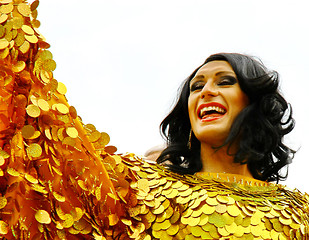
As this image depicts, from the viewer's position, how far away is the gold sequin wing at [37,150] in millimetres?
2912

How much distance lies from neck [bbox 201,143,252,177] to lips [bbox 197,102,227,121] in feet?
0.48

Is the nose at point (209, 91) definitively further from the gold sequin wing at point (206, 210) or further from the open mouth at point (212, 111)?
the gold sequin wing at point (206, 210)

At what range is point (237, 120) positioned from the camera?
3777mm

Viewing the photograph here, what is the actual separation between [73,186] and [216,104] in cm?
97

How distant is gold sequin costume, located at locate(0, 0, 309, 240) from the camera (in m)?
2.94

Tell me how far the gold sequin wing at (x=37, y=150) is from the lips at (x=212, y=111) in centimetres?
79

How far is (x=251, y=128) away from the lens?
12.6ft

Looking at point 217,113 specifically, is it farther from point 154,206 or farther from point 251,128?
point 154,206

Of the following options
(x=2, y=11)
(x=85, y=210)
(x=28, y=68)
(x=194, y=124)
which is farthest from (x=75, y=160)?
(x=194, y=124)

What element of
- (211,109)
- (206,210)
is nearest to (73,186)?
(206,210)

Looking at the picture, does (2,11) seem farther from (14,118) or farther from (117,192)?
(117,192)

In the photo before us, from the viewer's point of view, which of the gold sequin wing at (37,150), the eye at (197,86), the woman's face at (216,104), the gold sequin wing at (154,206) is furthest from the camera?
the eye at (197,86)

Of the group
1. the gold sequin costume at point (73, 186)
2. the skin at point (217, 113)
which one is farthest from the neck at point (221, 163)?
the gold sequin costume at point (73, 186)

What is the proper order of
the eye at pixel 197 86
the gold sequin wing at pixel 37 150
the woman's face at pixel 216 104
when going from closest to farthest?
1. the gold sequin wing at pixel 37 150
2. the woman's face at pixel 216 104
3. the eye at pixel 197 86
